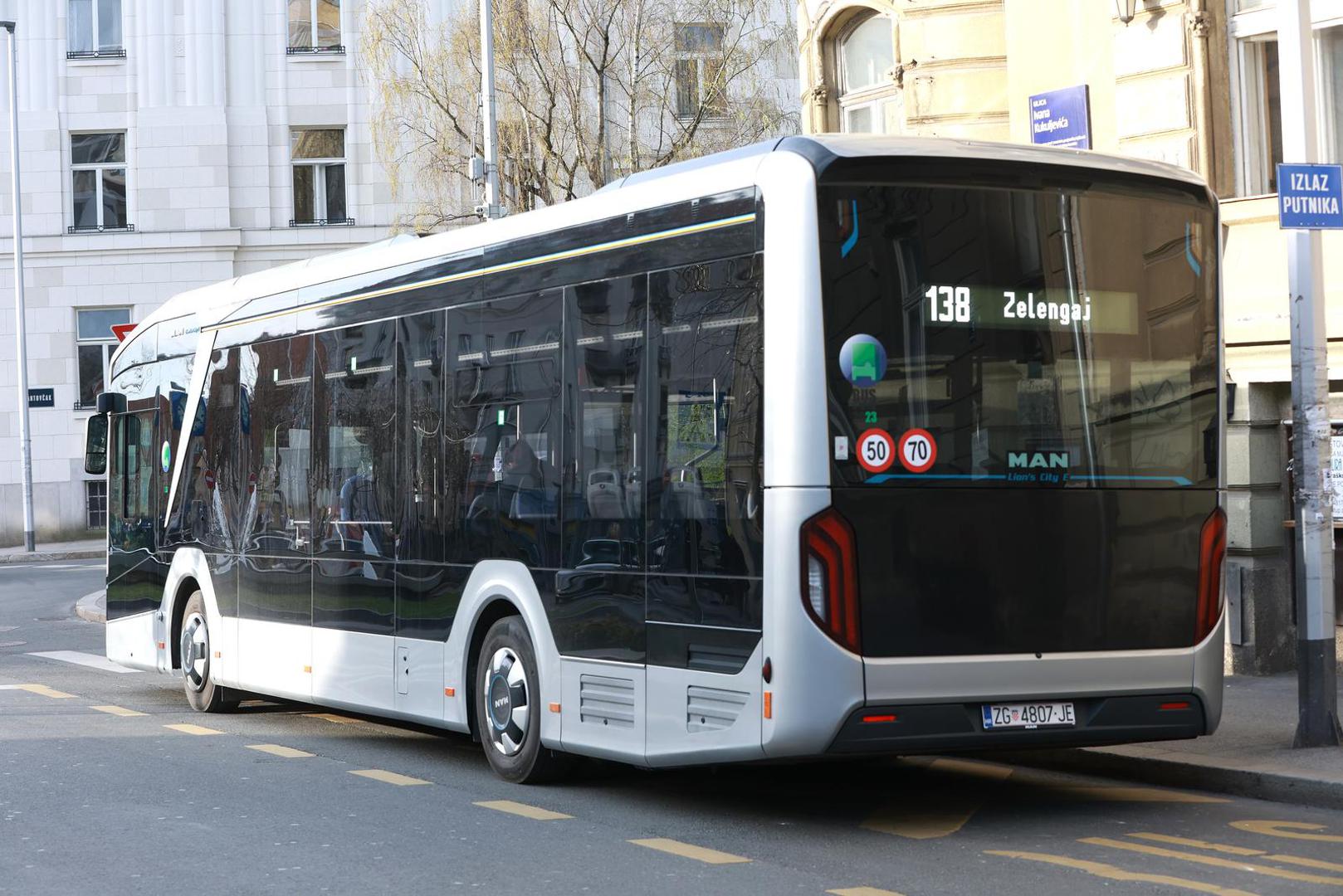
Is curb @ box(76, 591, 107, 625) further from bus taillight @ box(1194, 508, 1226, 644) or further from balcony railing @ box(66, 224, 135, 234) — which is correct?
bus taillight @ box(1194, 508, 1226, 644)

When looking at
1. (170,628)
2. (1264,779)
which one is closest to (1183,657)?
(1264,779)

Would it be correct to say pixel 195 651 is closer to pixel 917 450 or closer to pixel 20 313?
pixel 917 450

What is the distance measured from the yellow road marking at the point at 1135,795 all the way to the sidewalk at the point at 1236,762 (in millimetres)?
116

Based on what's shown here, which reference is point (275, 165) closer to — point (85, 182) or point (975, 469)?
point (85, 182)

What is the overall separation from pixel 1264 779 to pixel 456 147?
24.2m

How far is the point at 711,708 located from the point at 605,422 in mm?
1601

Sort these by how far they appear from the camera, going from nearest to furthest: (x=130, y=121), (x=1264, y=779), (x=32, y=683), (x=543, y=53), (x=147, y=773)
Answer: (x=1264, y=779)
(x=147, y=773)
(x=32, y=683)
(x=543, y=53)
(x=130, y=121)

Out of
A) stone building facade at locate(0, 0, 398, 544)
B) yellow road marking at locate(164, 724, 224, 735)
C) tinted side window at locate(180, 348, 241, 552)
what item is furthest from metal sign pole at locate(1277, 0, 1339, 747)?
stone building facade at locate(0, 0, 398, 544)

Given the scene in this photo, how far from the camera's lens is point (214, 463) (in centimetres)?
1416

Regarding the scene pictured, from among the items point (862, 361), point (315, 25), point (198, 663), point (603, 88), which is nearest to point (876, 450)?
point (862, 361)

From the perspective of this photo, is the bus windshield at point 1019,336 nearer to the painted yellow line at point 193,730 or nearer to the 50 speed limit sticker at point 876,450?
the 50 speed limit sticker at point 876,450

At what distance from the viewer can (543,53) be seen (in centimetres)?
3038

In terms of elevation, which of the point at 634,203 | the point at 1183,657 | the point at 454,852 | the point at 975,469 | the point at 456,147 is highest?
the point at 456,147

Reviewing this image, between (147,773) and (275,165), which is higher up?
(275,165)
